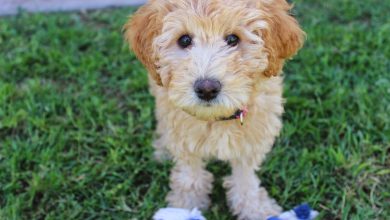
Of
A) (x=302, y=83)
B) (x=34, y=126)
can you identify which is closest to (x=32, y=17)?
(x=34, y=126)

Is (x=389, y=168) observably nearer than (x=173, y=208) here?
No

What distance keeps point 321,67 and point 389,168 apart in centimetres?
133

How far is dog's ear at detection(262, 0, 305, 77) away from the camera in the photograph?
3.23 metres

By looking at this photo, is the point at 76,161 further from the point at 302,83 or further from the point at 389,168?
the point at 389,168

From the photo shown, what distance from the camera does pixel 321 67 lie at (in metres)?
5.35

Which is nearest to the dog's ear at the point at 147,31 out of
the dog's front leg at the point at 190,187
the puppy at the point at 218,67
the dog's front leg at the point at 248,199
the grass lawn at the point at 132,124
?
the puppy at the point at 218,67

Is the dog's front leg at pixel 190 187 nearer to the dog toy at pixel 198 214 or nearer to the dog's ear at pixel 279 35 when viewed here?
the dog toy at pixel 198 214

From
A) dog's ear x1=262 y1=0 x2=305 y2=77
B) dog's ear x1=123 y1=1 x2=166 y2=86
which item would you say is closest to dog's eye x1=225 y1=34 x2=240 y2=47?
dog's ear x1=262 y1=0 x2=305 y2=77

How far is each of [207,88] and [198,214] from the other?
124 cm

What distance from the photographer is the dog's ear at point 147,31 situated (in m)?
3.30

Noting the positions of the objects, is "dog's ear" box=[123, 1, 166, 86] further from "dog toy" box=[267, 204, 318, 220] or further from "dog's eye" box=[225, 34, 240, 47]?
"dog toy" box=[267, 204, 318, 220]

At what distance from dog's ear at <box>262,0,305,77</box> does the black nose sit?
43 centimetres

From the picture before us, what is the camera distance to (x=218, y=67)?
3055 mm

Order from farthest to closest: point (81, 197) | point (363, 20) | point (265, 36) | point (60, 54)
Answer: point (363, 20) < point (60, 54) < point (81, 197) < point (265, 36)
